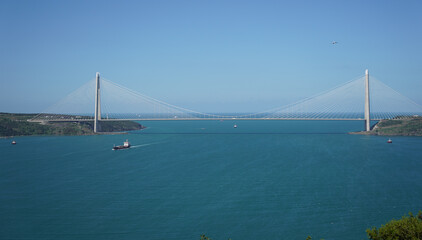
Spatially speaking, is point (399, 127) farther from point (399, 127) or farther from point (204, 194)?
point (204, 194)

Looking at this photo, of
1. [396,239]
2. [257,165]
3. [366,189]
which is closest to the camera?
[396,239]

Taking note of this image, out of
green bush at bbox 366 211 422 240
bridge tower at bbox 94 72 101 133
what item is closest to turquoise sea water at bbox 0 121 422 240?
green bush at bbox 366 211 422 240

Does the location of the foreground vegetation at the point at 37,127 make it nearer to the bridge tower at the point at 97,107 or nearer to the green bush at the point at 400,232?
the bridge tower at the point at 97,107

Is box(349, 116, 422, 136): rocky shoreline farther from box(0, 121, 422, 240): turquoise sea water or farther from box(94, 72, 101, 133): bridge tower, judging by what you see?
box(94, 72, 101, 133): bridge tower

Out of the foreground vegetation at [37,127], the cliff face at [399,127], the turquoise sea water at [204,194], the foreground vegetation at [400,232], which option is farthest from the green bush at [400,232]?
the foreground vegetation at [37,127]

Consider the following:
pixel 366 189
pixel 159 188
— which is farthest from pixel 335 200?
pixel 159 188

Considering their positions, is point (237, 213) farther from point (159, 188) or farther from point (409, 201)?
point (409, 201)

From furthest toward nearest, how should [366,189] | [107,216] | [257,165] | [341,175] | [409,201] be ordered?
[257,165] → [341,175] → [366,189] → [409,201] → [107,216]

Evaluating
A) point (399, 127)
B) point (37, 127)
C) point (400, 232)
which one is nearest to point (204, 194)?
point (400, 232)
